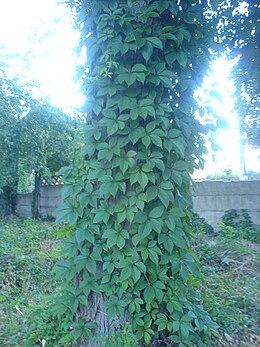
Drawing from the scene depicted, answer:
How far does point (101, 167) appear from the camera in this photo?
2.55 metres

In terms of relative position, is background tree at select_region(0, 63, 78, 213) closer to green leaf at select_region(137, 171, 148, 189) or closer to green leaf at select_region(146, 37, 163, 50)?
green leaf at select_region(146, 37, 163, 50)

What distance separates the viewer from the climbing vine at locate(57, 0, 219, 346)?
246 cm

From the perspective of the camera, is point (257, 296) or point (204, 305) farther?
point (257, 296)

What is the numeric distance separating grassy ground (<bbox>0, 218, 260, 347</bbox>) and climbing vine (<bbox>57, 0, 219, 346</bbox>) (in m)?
0.29

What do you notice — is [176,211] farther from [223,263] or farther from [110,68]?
[223,263]

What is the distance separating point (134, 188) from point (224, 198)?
5.23 m

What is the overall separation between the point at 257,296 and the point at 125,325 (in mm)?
1625

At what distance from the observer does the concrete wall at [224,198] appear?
721 cm

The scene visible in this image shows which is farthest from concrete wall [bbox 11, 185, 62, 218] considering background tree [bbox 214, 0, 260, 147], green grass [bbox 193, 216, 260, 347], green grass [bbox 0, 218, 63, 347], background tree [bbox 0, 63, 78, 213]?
background tree [bbox 214, 0, 260, 147]

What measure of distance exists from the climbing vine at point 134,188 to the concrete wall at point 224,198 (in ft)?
15.6

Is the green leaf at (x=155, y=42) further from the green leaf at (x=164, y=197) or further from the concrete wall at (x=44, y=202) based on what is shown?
the concrete wall at (x=44, y=202)

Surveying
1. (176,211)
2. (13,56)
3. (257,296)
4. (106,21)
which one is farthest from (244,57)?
(13,56)

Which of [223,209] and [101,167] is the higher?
[101,167]

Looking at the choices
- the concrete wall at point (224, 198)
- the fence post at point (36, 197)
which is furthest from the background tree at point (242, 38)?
the fence post at point (36, 197)
